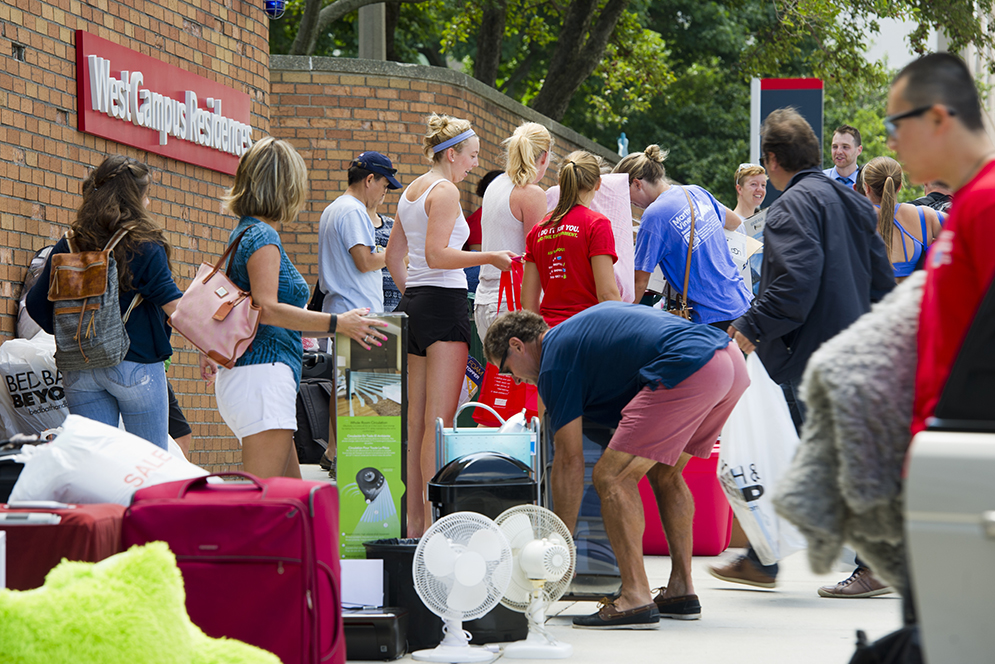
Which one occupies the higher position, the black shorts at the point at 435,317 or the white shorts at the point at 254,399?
the black shorts at the point at 435,317

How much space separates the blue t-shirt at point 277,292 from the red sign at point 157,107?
2500mm

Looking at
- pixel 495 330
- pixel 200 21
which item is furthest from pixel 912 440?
pixel 200 21

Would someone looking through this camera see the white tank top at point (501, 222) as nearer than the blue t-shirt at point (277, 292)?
No

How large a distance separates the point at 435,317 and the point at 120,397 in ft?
5.88

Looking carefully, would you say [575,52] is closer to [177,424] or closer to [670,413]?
[177,424]

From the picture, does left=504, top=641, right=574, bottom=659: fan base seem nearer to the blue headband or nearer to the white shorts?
the white shorts

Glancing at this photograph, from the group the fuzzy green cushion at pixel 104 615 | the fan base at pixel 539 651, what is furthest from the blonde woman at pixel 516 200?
the fuzzy green cushion at pixel 104 615

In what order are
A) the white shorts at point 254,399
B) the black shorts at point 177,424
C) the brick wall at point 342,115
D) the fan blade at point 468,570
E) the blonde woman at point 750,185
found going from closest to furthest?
the fan blade at point 468,570, the white shorts at point 254,399, the black shorts at point 177,424, the blonde woman at point 750,185, the brick wall at point 342,115

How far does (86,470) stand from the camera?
11.7ft

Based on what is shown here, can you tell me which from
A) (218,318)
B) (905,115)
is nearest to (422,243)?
(218,318)

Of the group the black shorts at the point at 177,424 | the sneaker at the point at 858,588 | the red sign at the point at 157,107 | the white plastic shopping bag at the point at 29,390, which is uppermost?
the red sign at the point at 157,107

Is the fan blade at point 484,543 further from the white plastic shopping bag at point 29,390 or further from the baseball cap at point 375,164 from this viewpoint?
the baseball cap at point 375,164

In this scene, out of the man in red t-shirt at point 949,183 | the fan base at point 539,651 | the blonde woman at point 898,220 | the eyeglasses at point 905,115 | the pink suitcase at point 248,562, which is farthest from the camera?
the blonde woman at point 898,220

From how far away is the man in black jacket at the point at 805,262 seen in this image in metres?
4.98
